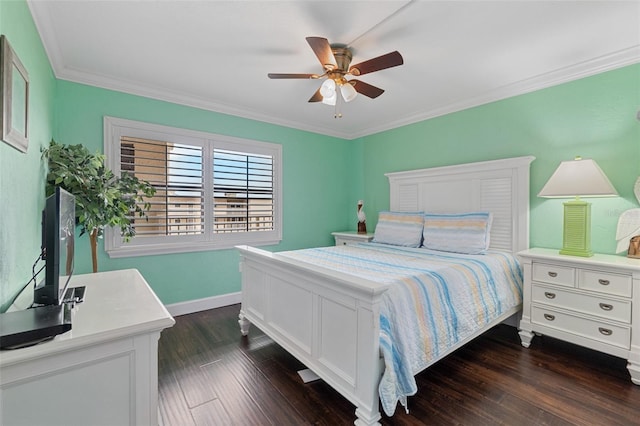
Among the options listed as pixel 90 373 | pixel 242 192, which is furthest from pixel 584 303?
pixel 242 192

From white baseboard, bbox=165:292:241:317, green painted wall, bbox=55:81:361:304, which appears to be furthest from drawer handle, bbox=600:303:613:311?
white baseboard, bbox=165:292:241:317

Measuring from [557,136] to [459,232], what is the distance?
1268mm

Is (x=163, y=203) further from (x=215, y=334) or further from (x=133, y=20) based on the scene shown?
(x=133, y=20)

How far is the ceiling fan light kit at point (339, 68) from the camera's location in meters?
1.90

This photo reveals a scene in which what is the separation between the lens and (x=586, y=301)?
221 centimetres

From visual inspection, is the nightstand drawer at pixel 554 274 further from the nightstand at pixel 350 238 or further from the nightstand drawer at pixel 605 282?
the nightstand at pixel 350 238

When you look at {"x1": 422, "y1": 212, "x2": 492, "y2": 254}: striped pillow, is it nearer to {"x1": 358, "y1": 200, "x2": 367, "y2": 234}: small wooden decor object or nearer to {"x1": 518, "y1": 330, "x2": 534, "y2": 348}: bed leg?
{"x1": 518, "y1": 330, "x2": 534, "y2": 348}: bed leg

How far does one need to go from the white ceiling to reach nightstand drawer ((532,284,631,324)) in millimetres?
1944

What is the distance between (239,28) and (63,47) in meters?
1.49

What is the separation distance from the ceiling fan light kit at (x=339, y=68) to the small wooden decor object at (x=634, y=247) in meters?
2.34

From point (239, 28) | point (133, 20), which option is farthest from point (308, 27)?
point (133, 20)

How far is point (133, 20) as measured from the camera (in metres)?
1.95

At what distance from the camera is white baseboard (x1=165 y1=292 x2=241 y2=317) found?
10.4ft

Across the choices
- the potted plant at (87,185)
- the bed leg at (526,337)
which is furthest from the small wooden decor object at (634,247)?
the potted plant at (87,185)
